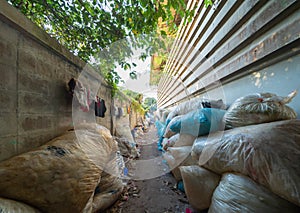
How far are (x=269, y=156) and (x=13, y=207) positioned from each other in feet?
3.93

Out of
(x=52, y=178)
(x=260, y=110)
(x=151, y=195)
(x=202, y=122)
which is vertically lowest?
(x=151, y=195)

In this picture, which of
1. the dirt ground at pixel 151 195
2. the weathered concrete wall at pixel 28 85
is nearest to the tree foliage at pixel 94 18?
the weathered concrete wall at pixel 28 85

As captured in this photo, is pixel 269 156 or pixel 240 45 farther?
pixel 240 45

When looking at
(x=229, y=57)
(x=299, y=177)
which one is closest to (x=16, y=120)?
(x=299, y=177)

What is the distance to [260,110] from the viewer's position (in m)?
0.80

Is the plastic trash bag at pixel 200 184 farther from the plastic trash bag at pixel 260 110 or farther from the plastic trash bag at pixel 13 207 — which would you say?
the plastic trash bag at pixel 13 207

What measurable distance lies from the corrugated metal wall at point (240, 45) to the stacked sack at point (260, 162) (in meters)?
0.40

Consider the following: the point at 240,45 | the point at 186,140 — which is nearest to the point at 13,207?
the point at 186,140

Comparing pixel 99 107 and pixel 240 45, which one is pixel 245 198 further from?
pixel 99 107

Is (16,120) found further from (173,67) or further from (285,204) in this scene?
(173,67)

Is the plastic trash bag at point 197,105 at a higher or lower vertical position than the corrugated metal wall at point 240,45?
lower

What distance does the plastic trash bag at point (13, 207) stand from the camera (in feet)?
1.51

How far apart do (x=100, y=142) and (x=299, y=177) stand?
49.0 inches

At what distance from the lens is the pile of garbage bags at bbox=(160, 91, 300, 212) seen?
1.70ft
